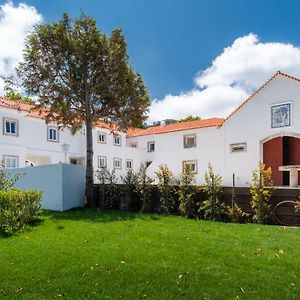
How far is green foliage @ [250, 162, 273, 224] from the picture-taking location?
11180mm

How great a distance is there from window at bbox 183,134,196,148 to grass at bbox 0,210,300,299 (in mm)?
20206

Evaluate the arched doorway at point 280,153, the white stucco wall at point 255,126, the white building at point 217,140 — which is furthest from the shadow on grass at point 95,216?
the arched doorway at point 280,153

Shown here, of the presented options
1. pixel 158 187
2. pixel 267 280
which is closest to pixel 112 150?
pixel 158 187

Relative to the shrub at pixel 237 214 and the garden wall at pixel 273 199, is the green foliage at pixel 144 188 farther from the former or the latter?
the shrub at pixel 237 214

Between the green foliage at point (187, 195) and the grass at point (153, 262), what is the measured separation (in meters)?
1.91

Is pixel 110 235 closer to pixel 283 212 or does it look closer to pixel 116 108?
pixel 283 212

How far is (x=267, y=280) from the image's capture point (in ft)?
19.3

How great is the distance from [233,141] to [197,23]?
560 inches

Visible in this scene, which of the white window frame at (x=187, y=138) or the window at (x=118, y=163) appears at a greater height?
the white window frame at (x=187, y=138)

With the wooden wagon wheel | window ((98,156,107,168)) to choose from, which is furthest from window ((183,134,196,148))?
the wooden wagon wheel

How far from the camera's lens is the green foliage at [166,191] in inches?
527

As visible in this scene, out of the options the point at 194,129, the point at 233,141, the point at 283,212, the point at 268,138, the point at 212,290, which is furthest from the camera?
the point at 194,129

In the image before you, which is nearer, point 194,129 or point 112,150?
point 194,129

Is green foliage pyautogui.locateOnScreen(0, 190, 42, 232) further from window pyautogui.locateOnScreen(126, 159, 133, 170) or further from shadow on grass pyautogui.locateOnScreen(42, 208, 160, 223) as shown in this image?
window pyautogui.locateOnScreen(126, 159, 133, 170)
